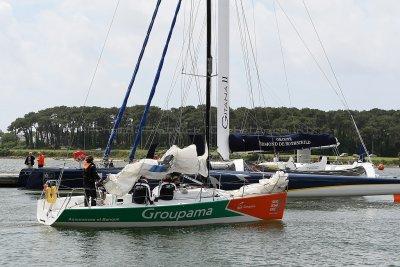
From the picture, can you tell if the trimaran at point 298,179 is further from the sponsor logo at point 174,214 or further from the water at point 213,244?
the sponsor logo at point 174,214

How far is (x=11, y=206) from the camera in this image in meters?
33.5

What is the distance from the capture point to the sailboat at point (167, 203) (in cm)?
2477

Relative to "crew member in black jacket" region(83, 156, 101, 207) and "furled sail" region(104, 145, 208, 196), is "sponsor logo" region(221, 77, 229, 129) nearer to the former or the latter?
"furled sail" region(104, 145, 208, 196)

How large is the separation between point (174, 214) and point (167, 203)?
433 millimetres

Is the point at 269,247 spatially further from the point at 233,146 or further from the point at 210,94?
the point at 233,146

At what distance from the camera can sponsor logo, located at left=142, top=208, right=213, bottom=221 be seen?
81.6 ft

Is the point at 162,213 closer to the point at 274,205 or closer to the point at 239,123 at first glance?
the point at 274,205

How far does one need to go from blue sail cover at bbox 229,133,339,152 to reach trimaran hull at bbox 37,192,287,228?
1049 cm

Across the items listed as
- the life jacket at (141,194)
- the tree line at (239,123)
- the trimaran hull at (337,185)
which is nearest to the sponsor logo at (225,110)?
the trimaran hull at (337,185)

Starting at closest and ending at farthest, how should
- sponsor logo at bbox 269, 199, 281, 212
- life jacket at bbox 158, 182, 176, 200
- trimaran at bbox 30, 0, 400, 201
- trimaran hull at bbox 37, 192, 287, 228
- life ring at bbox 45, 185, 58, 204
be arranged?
trimaran hull at bbox 37, 192, 287, 228
life jacket at bbox 158, 182, 176, 200
life ring at bbox 45, 185, 58, 204
sponsor logo at bbox 269, 199, 281, 212
trimaran at bbox 30, 0, 400, 201

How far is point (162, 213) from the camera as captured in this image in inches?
983

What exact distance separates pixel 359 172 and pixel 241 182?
8633mm

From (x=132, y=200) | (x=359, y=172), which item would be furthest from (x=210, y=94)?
(x=359, y=172)

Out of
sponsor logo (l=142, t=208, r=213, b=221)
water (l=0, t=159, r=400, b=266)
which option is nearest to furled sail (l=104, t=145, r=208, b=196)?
sponsor logo (l=142, t=208, r=213, b=221)
